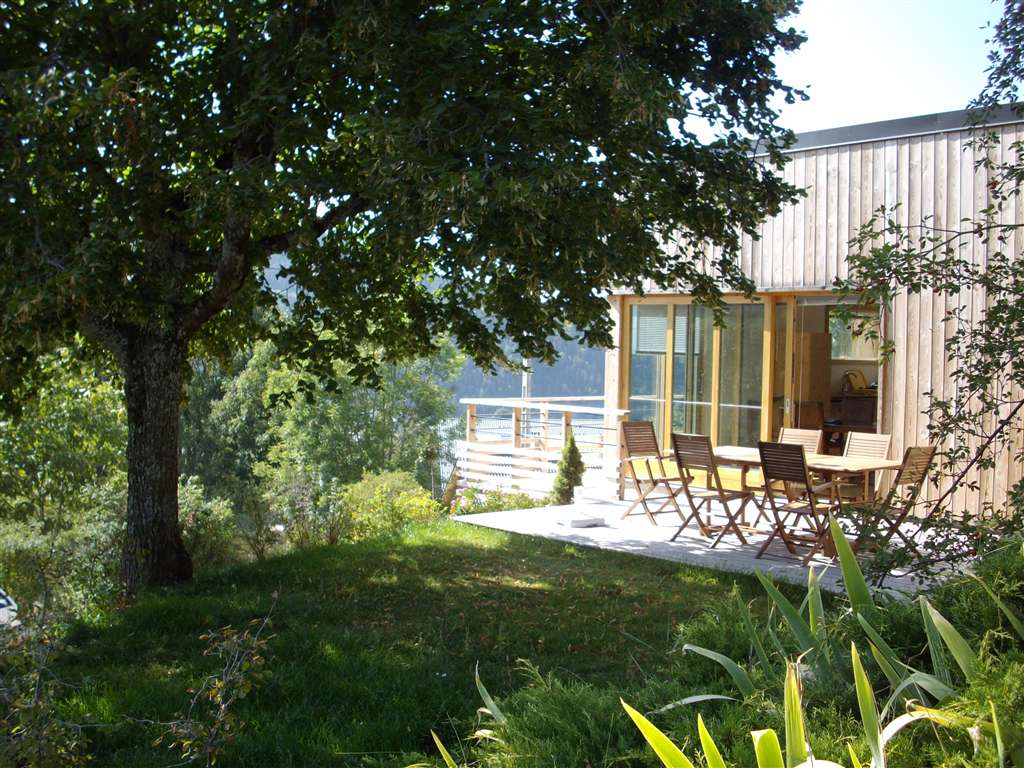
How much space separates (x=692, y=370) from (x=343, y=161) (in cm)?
627

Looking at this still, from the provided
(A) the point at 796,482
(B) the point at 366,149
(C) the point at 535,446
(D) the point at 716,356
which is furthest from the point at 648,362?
(B) the point at 366,149

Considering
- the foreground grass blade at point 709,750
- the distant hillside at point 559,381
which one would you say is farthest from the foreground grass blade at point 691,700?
the distant hillside at point 559,381

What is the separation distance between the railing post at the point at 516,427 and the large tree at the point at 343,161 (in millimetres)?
7258

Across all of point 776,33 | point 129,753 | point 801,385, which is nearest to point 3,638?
point 129,753

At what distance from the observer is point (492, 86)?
593cm

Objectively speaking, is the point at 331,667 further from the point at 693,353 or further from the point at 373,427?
the point at 373,427

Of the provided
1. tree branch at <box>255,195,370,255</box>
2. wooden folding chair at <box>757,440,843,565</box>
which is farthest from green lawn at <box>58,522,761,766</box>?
tree branch at <box>255,195,370,255</box>

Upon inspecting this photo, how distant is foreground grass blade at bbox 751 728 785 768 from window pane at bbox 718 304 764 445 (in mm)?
10278

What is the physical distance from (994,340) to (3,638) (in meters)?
5.08

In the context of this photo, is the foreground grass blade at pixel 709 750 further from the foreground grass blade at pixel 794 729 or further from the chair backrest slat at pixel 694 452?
the chair backrest slat at pixel 694 452

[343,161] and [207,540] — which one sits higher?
[343,161]

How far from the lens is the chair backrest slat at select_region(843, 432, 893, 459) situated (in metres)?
9.52

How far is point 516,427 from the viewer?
15.8 m

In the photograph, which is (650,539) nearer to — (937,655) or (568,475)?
(568,475)
